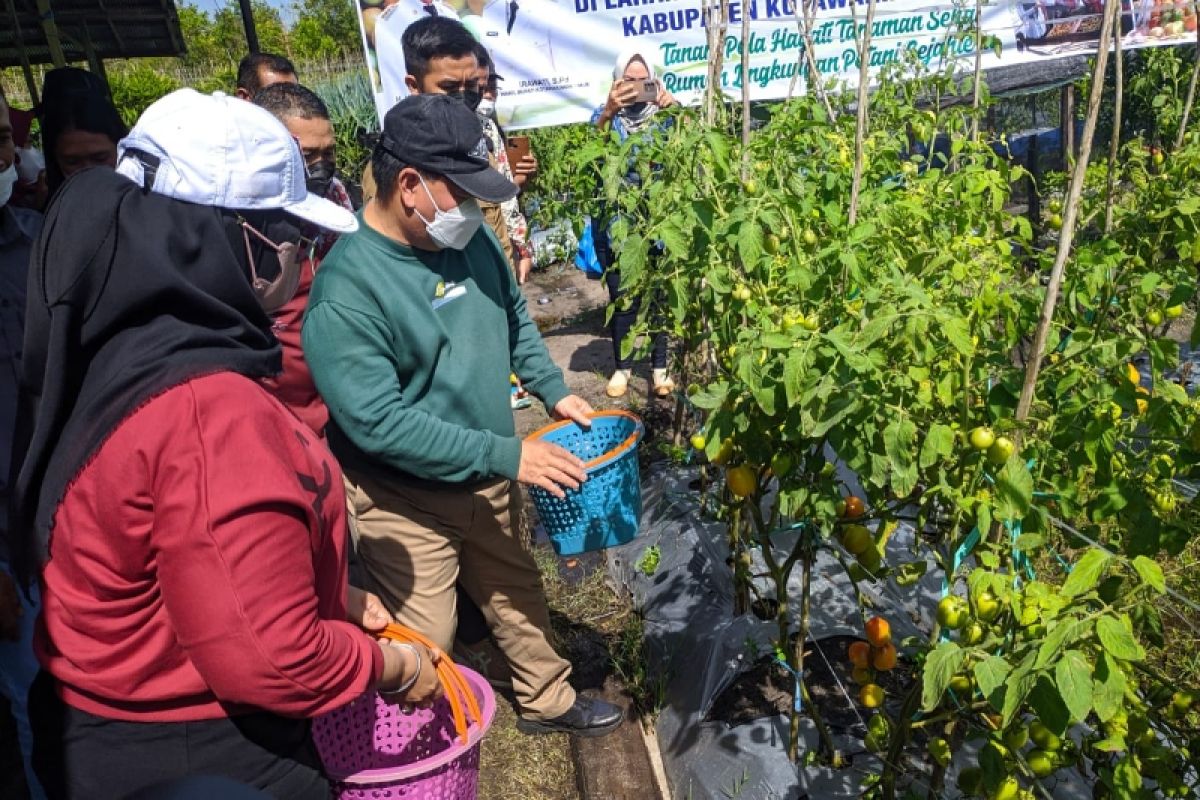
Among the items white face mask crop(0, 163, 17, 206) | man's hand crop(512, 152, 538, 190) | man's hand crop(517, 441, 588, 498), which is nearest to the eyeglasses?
man's hand crop(517, 441, 588, 498)

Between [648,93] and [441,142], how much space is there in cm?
234

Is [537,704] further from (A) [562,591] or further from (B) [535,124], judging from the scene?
(B) [535,124]

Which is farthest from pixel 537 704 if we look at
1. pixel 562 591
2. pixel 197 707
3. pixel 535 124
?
pixel 535 124

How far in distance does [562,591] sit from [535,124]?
3.70 meters

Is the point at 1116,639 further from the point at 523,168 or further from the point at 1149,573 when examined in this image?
the point at 523,168

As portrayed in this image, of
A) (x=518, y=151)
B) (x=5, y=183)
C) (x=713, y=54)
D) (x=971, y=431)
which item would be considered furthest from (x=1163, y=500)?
(x=518, y=151)

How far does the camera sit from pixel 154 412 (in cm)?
108

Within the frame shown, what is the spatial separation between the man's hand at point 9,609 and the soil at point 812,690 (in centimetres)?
A: 154

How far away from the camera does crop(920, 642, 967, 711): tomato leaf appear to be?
1.18 meters

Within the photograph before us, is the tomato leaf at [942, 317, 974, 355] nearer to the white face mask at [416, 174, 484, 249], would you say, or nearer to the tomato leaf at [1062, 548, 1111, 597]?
the tomato leaf at [1062, 548, 1111, 597]

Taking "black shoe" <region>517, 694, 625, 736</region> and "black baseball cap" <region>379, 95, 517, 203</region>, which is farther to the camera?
"black shoe" <region>517, 694, 625, 736</region>

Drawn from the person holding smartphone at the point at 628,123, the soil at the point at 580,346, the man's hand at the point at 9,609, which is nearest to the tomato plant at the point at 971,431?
the man's hand at the point at 9,609

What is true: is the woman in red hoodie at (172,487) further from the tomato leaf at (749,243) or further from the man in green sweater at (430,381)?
the tomato leaf at (749,243)

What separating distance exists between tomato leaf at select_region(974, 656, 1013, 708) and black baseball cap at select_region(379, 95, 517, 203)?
1178 mm
